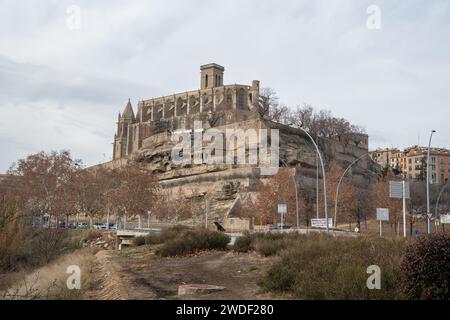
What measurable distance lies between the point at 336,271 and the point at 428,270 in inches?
80.5

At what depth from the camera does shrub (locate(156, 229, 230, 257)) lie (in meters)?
24.2

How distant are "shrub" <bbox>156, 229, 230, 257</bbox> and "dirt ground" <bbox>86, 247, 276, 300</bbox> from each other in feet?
4.73

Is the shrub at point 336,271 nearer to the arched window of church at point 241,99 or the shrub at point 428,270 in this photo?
the shrub at point 428,270

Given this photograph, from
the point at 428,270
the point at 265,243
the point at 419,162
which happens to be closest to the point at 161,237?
the point at 265,243

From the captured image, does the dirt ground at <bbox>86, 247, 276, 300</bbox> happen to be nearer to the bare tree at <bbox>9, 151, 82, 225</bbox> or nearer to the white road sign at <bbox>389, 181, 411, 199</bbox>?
the white road sign at <bbox>389, 181, 411, 199</bbox>

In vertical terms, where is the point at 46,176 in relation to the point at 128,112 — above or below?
below

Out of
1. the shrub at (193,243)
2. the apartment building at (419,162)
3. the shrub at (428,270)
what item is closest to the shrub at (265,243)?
the shrub at (193,243)

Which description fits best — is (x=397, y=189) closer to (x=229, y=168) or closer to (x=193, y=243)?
(x=193, y=243)

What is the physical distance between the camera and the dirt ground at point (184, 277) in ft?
39.9

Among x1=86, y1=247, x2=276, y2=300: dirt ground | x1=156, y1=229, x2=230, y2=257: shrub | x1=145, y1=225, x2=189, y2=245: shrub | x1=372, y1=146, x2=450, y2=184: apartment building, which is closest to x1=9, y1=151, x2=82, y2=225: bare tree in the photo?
x1=145, y1=225, x2=189, y2=245: shrub

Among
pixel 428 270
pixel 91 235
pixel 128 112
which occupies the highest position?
pixel 128 112

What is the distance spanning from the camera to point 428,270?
30.2 ft
